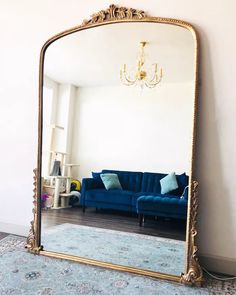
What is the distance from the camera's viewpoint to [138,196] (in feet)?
6.88

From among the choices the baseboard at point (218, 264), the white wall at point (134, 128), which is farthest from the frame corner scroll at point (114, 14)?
the baseboard at point (218, 264)

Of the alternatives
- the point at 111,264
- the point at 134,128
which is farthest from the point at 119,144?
the point at 111,264

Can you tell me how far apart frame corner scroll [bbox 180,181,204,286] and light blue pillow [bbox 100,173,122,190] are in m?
0.58

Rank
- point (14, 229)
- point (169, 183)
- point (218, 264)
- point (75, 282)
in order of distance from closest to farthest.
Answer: point (75, 282)
point (218, 264)
point (169, 183)
point (14, 229)

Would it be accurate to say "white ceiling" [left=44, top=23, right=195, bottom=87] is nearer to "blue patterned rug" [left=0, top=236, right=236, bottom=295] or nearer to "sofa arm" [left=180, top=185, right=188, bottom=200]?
"sofa arm" [left=180, top=185, right=188, bottom=200]

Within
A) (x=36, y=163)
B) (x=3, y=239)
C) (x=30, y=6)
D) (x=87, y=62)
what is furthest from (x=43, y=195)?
(x=30, y=6)

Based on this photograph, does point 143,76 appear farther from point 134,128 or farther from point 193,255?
point 193,255

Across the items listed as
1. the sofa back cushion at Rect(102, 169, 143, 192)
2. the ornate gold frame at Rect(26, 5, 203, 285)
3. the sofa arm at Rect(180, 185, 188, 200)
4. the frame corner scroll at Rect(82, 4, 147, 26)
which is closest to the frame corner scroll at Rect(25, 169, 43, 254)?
the ornate gold frame at Rect(26, 5, 203, 285)

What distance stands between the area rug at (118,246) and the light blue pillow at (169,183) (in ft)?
1.15

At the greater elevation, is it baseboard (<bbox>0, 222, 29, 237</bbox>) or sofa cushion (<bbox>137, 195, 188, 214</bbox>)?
sofa cushion (<bbox>137, 195, 188, 214</bbox>)

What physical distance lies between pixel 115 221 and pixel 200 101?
1.08 m

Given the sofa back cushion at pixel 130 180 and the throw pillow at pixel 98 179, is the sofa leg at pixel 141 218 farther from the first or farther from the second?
the throw pillow at pixel 98 179

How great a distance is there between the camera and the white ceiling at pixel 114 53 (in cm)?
200

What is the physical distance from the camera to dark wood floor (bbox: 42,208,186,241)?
1.96 metres
